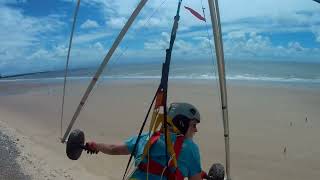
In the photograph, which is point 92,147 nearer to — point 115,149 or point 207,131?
point 115,149

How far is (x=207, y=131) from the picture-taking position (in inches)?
504

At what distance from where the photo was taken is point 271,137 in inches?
472

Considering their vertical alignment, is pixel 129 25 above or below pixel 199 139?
above

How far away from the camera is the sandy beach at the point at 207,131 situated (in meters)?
8.89

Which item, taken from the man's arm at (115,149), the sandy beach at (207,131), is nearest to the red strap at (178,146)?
the man's arm at (115,149)

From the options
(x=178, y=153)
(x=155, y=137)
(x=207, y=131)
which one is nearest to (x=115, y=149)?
(x=155, y=137)

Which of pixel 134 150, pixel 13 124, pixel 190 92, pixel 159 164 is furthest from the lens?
pixel 190 92

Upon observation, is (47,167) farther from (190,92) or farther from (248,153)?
(190,92)

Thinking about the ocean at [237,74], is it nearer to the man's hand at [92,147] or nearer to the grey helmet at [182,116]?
the man's hand at [92,147]

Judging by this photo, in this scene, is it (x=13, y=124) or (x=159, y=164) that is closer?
(x=159, y=164)

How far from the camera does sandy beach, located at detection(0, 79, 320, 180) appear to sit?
29.2ft

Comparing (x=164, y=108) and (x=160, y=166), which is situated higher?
(x=164, y=108)

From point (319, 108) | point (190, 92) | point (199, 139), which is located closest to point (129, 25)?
point (199, 139)

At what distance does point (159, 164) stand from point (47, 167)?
574cm
